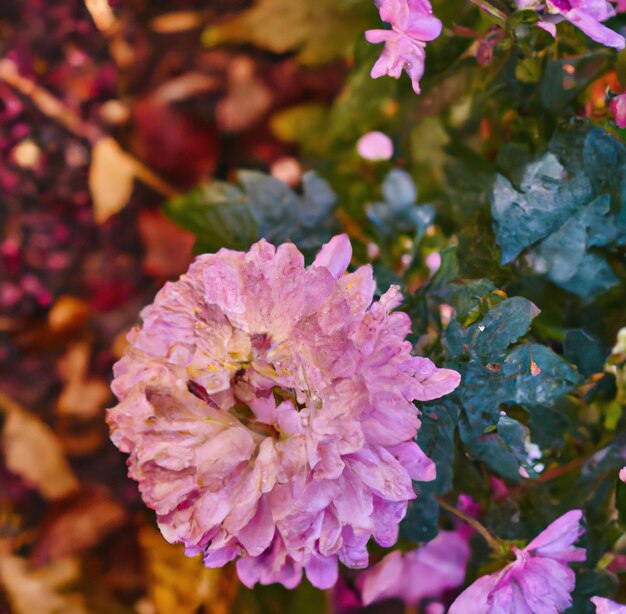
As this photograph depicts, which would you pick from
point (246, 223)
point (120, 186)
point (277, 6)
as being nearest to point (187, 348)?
point (246, 223)

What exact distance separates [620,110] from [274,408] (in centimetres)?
14

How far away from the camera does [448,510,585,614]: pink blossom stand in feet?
0.70

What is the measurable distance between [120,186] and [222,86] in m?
0.12

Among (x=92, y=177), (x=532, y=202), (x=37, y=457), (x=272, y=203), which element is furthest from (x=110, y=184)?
(x=532, y=202)

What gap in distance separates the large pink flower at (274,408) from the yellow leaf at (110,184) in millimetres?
442

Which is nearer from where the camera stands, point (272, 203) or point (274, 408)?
point (274, 408)

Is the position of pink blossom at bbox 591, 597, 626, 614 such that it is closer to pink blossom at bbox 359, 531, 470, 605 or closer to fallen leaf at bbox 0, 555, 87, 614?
pink blossom at bbox 359, 531, 470, 605

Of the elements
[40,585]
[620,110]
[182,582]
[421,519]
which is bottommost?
[40,585]

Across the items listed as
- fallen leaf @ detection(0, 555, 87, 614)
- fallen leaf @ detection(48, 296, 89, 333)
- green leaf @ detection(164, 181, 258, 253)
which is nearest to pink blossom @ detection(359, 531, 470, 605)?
green leaf @ detection(164, 181, 258, 253)

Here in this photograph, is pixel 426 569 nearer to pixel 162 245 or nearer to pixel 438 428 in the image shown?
pixel 438 428

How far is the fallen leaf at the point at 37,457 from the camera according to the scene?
0.60m

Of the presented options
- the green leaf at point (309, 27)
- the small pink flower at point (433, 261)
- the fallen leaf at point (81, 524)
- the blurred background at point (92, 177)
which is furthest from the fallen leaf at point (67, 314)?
the small pink flower at point (433, 261)

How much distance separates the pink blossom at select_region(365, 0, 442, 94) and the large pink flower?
66 mm

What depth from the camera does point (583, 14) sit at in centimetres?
22
